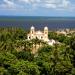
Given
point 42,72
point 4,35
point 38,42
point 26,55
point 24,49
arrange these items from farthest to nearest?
1. point 4,35
2. point 38,42
3. point 24,49
4. point 26,55
5. point 42,72

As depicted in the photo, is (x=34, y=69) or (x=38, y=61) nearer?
(x=34, y=69)

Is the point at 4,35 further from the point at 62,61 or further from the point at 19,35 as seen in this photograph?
the point at 62,61

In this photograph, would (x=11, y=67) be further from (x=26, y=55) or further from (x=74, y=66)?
(x=26, y=55)

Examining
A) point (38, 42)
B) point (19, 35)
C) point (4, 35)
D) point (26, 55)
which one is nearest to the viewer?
point (26, 55)

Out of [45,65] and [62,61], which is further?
[45,65]

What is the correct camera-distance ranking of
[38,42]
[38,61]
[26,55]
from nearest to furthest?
[38,61] → [26,55] → [38,42]

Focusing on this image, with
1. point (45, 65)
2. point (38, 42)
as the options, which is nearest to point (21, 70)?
point (45, 65)

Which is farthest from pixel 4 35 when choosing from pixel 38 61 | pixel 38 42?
pixel 38 61

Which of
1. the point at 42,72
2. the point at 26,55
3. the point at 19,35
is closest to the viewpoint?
the point at 42,72
